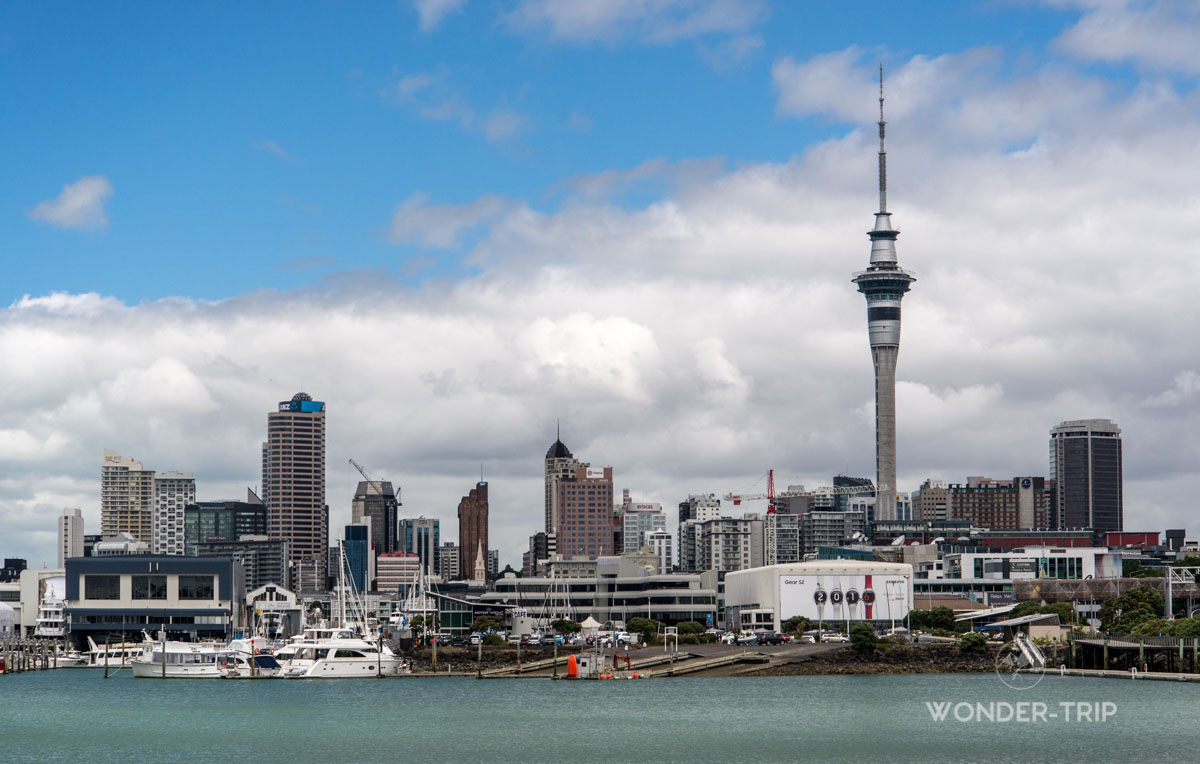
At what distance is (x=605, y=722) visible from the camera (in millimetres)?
110062

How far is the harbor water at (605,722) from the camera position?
93688 mm

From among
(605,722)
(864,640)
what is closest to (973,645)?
(864,640)

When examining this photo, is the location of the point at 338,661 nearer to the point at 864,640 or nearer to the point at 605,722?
the point at 864,640

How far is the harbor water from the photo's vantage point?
93688mm

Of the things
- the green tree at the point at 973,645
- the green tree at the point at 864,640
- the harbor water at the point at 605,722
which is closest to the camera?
the harbor water at the point at 605,722

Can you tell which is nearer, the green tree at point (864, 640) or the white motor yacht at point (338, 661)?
the white motor yacht at point (338, 661)

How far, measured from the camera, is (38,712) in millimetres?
124625

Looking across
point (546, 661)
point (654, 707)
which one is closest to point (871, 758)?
point (654, 707)

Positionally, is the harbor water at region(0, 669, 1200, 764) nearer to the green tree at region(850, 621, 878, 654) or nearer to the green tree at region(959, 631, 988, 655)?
the green tree at region(850, 621, 878, 654)

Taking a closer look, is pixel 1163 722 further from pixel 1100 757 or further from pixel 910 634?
pixel 910 634

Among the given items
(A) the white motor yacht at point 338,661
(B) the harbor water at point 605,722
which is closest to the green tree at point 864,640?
(B) the harbor water at point 605,722

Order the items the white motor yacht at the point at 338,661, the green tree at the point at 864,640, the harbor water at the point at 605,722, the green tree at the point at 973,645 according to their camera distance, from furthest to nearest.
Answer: the green tree at the point at 973,645 < the green tree at the point at 864,640 < the white motor yacht at the point at 338,661 < the harbor water at the point at 605,722

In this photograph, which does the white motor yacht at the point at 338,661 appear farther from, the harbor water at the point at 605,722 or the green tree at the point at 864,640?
the green tree at the point at 864,640

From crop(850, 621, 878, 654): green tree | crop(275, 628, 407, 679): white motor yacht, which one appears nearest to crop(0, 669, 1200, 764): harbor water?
crop(275, 628, 407, 679): white motor yacht
